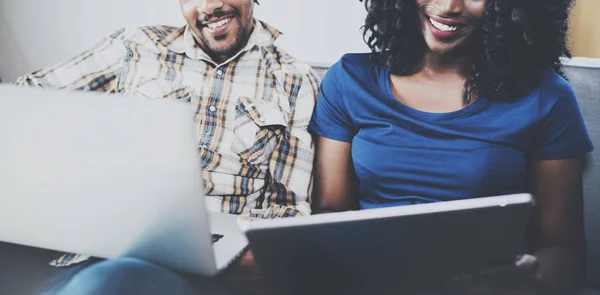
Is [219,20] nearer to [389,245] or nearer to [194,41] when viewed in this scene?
[194,41]

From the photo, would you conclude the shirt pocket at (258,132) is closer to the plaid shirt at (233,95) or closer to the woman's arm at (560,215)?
the plaid shirt at (233,95)

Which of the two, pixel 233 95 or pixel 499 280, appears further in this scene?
pixel 233 95

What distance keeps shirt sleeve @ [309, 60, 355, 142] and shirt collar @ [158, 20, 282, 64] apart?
234 millimetres

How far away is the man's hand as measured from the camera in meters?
0.84

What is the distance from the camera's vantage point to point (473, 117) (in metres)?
1.03

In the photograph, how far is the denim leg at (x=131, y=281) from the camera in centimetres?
76

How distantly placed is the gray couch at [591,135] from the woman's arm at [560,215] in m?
0.16

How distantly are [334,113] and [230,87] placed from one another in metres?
0.28

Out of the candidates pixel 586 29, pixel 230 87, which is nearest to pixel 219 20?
pixel 230 87

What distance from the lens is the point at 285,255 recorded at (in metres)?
0.65

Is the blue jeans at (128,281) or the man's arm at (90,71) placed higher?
the man's arm at (90,71)

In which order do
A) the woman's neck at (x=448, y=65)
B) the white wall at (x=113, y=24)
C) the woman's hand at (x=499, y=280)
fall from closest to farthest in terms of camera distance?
the woman's hand at (x=499, y=280) → the woman's neck at (x=448, y=65) → the white wall at (x=113, y=24)

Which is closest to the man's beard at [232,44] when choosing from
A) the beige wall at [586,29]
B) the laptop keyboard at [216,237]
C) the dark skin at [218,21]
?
the dark skin at [218,21]

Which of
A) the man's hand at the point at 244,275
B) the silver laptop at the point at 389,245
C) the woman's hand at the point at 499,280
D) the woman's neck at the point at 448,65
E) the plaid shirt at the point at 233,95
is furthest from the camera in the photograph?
the plaid shirt at the point at 233,95
